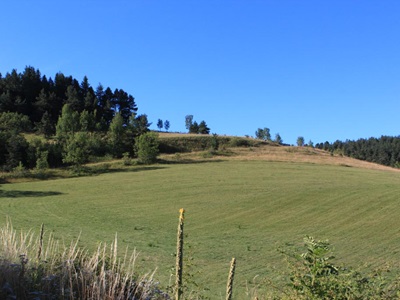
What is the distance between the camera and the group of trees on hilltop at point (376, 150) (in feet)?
490

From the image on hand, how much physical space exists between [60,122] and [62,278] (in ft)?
274

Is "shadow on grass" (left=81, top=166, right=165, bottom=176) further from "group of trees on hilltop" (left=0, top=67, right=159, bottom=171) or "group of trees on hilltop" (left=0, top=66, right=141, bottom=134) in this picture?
"group of trees on hilltop" (left=0, top=66, right=141, bottom=134)

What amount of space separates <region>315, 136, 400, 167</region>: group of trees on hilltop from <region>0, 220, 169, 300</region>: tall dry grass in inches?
5683

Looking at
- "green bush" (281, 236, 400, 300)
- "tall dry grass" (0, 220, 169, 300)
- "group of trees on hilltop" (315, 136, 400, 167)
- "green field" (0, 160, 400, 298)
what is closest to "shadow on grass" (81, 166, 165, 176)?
"green field" (0, 160, 400, 298)

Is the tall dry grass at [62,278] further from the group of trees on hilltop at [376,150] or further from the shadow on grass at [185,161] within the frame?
the group of trees on hilltop at [376,150]

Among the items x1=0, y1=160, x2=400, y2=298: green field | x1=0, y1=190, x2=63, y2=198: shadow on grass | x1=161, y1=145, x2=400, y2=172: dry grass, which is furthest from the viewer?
x1=161, y1=145, x2=400, y2=172: dry grass

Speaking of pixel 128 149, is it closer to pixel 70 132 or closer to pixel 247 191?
pixel 70 132

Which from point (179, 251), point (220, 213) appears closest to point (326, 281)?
point (179, 251)

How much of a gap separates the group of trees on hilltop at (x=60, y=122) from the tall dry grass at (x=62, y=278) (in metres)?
57.5

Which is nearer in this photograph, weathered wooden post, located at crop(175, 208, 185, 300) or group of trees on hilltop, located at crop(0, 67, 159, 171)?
weathered wooden post, located at crop(175, 208, 185, 300)

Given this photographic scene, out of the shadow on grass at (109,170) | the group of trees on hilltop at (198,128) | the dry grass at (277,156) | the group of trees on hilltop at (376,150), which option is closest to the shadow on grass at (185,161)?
the dry grass at (277,156)

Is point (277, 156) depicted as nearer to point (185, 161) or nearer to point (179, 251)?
point (185, 161)

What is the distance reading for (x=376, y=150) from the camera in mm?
157875

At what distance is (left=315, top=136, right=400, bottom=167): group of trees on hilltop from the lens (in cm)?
14950
